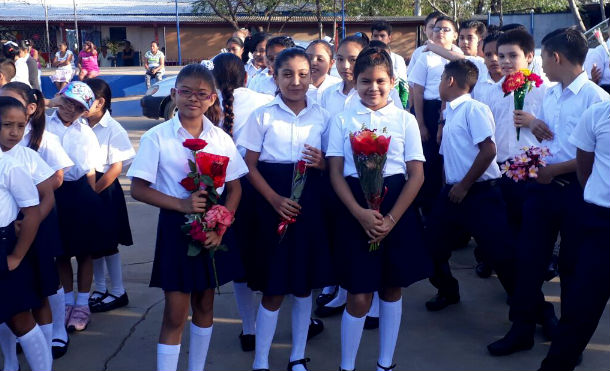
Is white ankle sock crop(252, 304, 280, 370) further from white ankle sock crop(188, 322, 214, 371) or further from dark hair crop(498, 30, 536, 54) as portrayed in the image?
dark hair crop(498, 30, 536, 54)

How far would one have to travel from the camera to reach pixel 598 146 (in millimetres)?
3201

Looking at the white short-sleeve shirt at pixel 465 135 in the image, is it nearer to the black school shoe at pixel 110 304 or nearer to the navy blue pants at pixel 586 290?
the navy blue pants at pixel 586 290

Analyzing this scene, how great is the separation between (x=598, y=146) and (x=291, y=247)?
1.66 metres

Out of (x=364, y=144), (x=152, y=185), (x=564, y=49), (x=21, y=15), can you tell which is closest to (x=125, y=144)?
(x=152, y=185)

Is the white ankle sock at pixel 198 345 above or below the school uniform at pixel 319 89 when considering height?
below

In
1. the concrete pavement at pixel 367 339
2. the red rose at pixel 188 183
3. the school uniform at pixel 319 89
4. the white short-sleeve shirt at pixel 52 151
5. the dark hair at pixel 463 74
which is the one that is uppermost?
the dark hair at pixel 463 74

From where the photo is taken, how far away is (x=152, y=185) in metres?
3.39

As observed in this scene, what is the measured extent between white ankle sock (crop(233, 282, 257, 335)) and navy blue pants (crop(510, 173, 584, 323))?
1596 millimetres

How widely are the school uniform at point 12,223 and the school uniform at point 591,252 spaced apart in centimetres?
270

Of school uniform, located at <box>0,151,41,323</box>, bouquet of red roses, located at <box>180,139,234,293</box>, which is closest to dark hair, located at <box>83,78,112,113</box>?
school uniform, located at <box>0,151,41,323</box>

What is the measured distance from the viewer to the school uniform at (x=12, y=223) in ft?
10.9

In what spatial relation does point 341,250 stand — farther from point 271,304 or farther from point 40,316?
point 40,316

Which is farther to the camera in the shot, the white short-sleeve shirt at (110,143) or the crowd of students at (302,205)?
the white short-sleeve shirt at (110,143)

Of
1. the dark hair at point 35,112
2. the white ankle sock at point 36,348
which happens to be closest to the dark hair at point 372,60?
the dark hair at point 35,112
